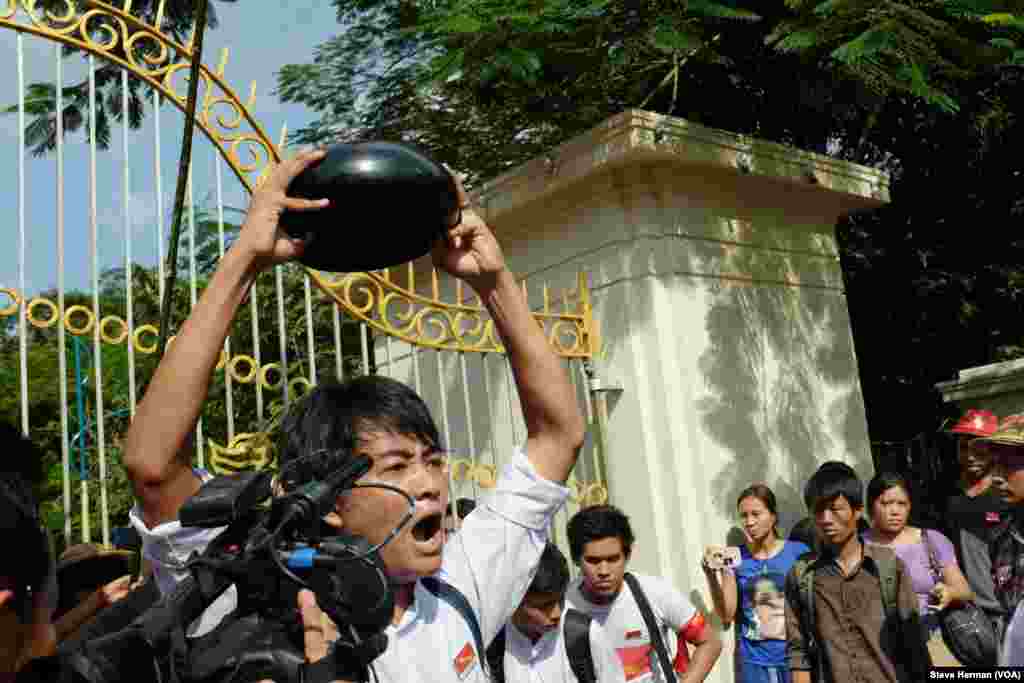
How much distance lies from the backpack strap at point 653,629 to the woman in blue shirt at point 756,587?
93 centimetres

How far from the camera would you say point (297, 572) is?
122cm

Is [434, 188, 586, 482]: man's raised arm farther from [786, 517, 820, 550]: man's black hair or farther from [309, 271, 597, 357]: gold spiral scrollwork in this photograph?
[786, 517, 820, 550]: man's black hair

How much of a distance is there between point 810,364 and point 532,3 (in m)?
2.65

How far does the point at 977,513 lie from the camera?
5484 mm

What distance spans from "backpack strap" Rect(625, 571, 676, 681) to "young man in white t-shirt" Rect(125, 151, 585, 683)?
2.48 m

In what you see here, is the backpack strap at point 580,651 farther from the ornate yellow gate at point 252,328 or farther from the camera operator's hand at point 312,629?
the camera operator's hand at point 312,629

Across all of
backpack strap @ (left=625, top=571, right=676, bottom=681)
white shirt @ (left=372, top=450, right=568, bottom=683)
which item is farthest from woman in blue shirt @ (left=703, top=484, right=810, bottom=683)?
white shirt @ (left=372, top=450, right=568, bottom=683)

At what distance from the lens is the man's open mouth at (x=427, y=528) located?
1850 mm

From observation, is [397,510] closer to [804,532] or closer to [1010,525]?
[1010,525]

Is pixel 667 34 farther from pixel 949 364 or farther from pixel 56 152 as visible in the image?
pixel 949 364

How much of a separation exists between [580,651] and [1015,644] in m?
1.46

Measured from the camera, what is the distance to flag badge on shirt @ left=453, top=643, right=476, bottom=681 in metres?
1.91

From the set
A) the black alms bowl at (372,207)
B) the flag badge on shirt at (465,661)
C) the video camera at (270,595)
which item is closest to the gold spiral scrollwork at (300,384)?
the black alms bowl at (372,207)

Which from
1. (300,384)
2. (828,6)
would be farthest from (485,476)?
(828,6)
